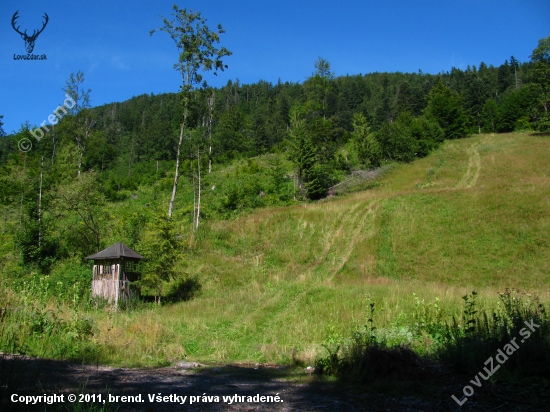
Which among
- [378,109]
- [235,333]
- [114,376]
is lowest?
[235,333]

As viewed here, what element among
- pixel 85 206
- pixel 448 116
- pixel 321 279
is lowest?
pixel 321 279

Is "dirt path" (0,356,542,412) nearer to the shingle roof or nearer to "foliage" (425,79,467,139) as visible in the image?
the shingle roof

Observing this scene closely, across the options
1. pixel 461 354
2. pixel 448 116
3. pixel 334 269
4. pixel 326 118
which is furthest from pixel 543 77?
pixel 461 354

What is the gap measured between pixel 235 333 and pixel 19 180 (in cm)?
2334

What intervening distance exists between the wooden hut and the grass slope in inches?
84.3

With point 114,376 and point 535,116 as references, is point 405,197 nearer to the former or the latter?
point 114,376

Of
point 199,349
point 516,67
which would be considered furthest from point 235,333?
point 516,67

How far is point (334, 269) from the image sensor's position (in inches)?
793

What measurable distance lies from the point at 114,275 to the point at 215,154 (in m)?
31.7

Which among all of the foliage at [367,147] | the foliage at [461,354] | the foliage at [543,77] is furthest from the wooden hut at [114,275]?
the foliage at [543,77]

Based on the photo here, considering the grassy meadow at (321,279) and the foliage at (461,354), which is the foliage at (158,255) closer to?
the grassy meadow at (321,279)

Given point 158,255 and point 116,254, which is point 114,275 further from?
point 158,255

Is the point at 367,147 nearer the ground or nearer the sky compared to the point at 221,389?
Answer: nearer the sky

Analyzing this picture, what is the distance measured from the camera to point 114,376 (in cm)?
556
